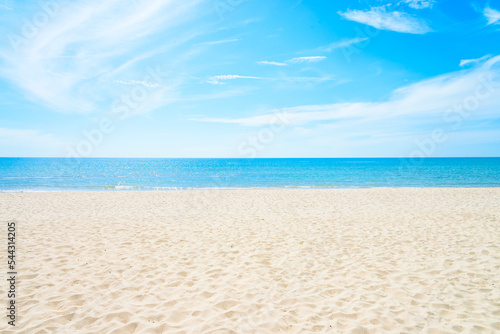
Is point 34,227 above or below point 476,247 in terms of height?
above

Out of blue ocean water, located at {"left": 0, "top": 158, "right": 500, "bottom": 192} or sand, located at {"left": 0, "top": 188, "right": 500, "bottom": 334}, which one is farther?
blue ocean water, located at {"left": 0, "top": 158, "right": 500, "bottom": 192}

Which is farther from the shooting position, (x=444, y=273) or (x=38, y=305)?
(x=444, y=273)

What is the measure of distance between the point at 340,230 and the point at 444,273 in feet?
11.9

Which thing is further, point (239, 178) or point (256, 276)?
point (239, 178)

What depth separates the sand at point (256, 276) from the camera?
12.6ft

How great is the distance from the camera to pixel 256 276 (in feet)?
17.5

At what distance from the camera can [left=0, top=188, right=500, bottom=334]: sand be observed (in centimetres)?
386

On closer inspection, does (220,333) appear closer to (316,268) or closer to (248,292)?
(248,292)

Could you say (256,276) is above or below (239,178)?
below

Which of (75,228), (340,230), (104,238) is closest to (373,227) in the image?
(340,230)

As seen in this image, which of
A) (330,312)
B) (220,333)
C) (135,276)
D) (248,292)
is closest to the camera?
(220,333)

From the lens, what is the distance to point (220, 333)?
356 cm

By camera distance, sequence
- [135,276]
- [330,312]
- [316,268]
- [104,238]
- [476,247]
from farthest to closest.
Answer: [104,238] → [476,247] → [316,268] → [135,276] → [330,312]

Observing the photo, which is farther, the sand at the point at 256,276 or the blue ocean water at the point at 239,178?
the blue ocean water at the point at 239,178
